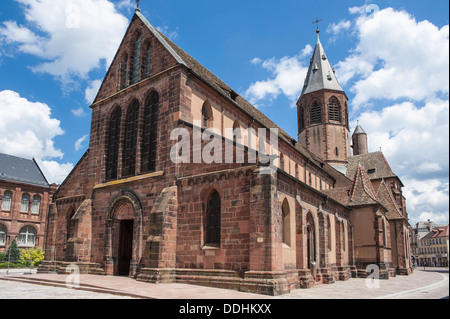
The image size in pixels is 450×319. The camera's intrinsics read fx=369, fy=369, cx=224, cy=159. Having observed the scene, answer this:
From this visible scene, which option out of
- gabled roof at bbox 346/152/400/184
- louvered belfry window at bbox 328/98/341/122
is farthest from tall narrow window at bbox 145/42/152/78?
louvered belfry window at bbox 328/98/341/122

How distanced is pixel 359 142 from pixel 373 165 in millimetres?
9291

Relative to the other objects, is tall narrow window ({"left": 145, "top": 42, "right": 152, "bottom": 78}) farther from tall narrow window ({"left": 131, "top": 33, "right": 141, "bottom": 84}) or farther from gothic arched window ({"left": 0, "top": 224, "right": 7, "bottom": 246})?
gothic arched window ({"left": 0, "top": 224, "right": 7, "bottom": 246})

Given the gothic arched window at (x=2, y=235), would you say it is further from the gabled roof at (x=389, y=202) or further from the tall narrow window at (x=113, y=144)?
the gabled roof at (x=389, y=202)

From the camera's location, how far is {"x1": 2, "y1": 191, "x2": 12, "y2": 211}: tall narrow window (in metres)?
45.6

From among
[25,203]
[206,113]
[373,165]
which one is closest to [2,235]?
[25,203]

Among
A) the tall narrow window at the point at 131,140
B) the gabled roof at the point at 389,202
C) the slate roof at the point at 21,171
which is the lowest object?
the gabled roof at the point at 389,202

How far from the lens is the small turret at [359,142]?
5756 cm

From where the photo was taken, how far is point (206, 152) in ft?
57.6

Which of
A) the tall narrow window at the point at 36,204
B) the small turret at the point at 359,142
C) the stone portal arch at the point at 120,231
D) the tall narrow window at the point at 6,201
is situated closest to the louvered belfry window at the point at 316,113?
the small turret at the point at 359,142

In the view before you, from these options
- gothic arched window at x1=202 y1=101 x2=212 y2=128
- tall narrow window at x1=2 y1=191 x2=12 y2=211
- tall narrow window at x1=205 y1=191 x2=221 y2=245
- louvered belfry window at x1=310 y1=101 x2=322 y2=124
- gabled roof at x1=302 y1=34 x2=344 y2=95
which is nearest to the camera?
tall narrow window at x1=205 y1=191 x2=221 y2=245

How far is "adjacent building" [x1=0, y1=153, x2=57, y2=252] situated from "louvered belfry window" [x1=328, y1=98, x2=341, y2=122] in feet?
129

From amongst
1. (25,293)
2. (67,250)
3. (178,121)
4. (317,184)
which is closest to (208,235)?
(178,121)

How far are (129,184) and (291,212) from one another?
9.00 meters
